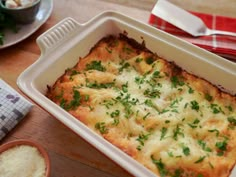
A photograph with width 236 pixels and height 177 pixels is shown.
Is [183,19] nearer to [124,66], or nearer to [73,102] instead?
[124,66]

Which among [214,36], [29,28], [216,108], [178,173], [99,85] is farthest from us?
[29,28]

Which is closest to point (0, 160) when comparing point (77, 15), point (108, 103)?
point (108, 103)

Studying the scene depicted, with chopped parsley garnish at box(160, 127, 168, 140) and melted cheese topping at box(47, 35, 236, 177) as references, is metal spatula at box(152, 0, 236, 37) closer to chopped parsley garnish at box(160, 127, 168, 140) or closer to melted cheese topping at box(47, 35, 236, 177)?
melted cheese topping at box(47, 35, 236, 177)

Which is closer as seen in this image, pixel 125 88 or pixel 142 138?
pixel 142 138

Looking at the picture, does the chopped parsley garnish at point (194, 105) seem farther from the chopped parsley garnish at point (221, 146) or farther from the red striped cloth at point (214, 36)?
the red striped cloth at point (214, 36)

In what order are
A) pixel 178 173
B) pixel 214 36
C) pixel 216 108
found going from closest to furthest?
pixel 178 173, pixel 216 108, pixel 214 36

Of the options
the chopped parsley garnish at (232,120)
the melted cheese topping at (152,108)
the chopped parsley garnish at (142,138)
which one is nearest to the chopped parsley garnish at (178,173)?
the melted cheese topping at (152,108)

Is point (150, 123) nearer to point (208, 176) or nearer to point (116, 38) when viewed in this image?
point (208, 176)

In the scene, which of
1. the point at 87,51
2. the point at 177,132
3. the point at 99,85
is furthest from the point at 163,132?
the point at 87,51
